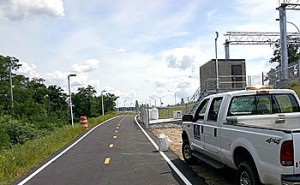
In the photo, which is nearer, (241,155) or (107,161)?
(241,155)

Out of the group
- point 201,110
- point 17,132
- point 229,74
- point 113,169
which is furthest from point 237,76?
point 113,169

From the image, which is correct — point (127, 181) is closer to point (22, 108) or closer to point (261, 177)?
point (261, 177)

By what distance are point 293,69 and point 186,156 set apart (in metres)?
27.1

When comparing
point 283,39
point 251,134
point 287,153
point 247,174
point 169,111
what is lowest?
point 247,174

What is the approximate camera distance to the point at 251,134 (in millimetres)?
7391

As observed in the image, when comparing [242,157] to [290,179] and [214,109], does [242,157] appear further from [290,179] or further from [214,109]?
[214,109]

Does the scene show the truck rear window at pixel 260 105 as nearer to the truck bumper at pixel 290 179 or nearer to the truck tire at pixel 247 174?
the truck tire at pixel 247 174

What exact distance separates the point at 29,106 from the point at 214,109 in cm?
6432

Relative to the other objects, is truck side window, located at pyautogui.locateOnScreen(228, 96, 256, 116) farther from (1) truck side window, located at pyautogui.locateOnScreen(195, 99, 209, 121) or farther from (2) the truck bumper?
(2) the truck bumper

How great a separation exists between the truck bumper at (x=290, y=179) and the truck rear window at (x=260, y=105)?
9.75 ft

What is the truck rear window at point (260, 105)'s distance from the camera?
9367 millimetres

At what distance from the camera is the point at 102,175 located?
1141 cm

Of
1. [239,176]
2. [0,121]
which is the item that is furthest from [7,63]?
[239,176]

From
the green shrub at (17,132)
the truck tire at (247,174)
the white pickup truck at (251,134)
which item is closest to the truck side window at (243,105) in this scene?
the white pickup truck at (251,134)
